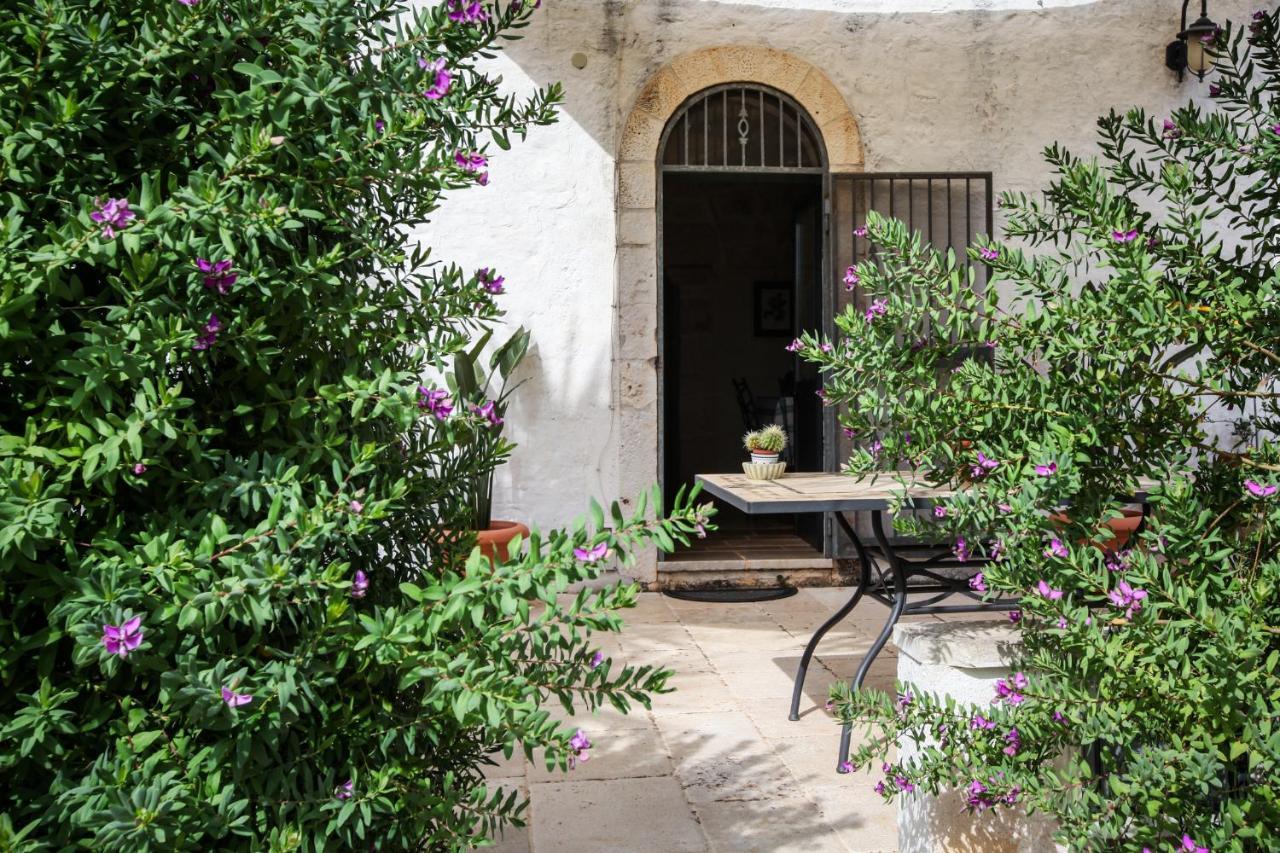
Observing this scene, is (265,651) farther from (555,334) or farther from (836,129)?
(836,129)

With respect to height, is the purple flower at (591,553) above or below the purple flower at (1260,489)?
below

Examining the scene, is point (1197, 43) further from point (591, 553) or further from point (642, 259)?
point (591, 553)

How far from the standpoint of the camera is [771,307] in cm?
1098

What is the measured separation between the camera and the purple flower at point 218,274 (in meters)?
1.41

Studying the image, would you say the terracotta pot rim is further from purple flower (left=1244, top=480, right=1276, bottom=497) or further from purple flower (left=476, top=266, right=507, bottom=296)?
purple flower (left=1244, top=480, right=1276, bottom=497)

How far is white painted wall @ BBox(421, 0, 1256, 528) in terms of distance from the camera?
20.9ft

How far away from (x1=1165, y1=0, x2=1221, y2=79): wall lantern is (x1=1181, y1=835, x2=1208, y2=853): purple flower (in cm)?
580

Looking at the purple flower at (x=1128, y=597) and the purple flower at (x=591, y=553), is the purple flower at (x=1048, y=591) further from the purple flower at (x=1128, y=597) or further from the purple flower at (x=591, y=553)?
the purple flower at (x=591, y=553)

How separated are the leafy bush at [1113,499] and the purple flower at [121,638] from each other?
1.29m

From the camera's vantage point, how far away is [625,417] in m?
6.43

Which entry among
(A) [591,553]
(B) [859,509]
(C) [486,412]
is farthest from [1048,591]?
(B) [859,509]

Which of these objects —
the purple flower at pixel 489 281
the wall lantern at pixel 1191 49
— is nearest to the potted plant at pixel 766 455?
the purple flower at pixel 489 281

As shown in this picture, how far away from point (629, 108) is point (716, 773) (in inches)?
161

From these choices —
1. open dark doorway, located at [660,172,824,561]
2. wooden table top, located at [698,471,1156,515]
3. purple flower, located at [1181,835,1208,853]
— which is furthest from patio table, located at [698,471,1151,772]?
open dark doorway, located at [660,172,824,561]
